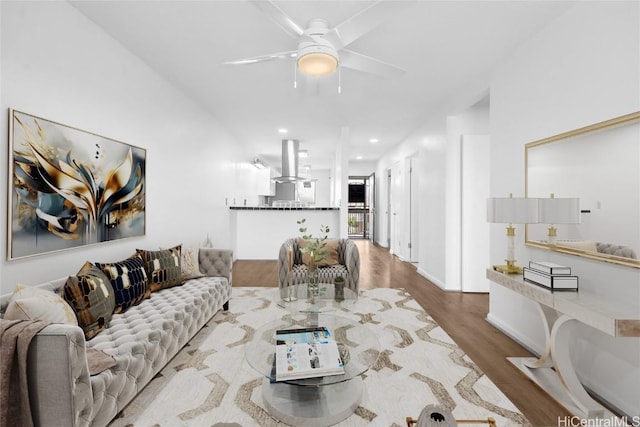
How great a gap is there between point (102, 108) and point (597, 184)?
3.81 m

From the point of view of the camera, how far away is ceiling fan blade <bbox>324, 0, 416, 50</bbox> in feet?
5.24

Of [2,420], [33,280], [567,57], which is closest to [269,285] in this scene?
[33,280]

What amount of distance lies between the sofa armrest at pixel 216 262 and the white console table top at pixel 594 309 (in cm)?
274

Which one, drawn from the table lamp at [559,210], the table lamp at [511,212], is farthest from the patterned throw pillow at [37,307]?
the table lamp at [559,210]

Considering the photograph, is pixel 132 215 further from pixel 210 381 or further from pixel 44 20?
pixel 210 381

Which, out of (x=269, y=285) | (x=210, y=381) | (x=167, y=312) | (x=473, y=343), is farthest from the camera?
(x=269, y=285)

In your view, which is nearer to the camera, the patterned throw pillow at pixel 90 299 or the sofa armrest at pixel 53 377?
the sofa armrest at pixel 53 377

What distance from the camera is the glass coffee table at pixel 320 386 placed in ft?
5.18

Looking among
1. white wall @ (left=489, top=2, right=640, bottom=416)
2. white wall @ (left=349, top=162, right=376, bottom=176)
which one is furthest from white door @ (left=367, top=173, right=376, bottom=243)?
white wall @ (left=489, top=2, right=640, bottom=416)

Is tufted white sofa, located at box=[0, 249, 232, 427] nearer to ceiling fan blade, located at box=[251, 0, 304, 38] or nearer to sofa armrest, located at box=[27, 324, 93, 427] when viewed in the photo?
sofa armrest, located at box=[27, 324, 93, 427]

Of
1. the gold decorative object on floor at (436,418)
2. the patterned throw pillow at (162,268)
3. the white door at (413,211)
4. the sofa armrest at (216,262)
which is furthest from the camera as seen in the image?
the white door at (413,211)

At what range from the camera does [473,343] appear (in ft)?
8.54

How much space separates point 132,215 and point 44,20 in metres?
1.58

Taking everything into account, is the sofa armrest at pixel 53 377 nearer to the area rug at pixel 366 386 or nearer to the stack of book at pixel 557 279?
the area rug at pixel 366 386
